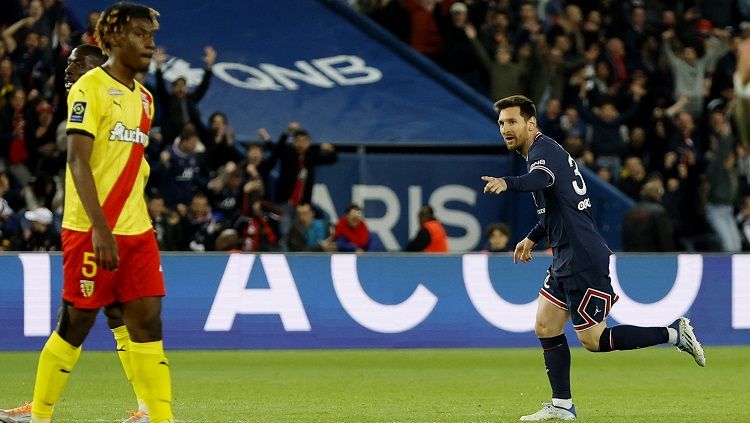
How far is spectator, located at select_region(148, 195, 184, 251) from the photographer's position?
16.0m

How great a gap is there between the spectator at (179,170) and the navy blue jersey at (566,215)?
845 centimetres

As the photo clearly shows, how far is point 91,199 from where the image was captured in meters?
Answer: 6.57

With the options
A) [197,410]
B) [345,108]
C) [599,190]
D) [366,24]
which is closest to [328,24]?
[366,24]

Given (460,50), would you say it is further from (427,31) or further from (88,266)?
(88,266)

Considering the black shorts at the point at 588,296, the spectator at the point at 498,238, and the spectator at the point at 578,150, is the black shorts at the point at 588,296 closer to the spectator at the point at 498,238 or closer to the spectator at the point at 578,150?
the spectator at the point at 498,238

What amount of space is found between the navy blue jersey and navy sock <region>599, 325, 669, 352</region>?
0.43 m

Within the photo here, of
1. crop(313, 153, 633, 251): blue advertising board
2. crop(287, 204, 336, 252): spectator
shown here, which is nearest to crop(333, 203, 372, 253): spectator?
crop(287, 204, 336, 252): spectator

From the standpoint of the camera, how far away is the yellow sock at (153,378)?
6812 mm

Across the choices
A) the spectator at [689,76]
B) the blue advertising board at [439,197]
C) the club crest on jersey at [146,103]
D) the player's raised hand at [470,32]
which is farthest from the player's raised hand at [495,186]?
the spectator at [689,76]

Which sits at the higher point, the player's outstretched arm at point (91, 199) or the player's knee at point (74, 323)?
the player's outstretched arm at point (91, 199)

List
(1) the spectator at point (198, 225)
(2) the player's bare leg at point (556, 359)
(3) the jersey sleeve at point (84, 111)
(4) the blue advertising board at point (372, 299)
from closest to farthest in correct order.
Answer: (3) the jersey sleeve at point (84, 111)
(2) the player's bare leg at point (556, 359)
(4) the blue advertising board at point (372, 299)
(1) the spectator at point (198, 225)

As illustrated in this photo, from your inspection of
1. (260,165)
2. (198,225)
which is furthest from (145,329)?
(260,165)

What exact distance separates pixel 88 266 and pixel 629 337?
3707 mm

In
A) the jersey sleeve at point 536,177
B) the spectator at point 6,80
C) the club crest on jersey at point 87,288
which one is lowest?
the spectator at point 6,80
